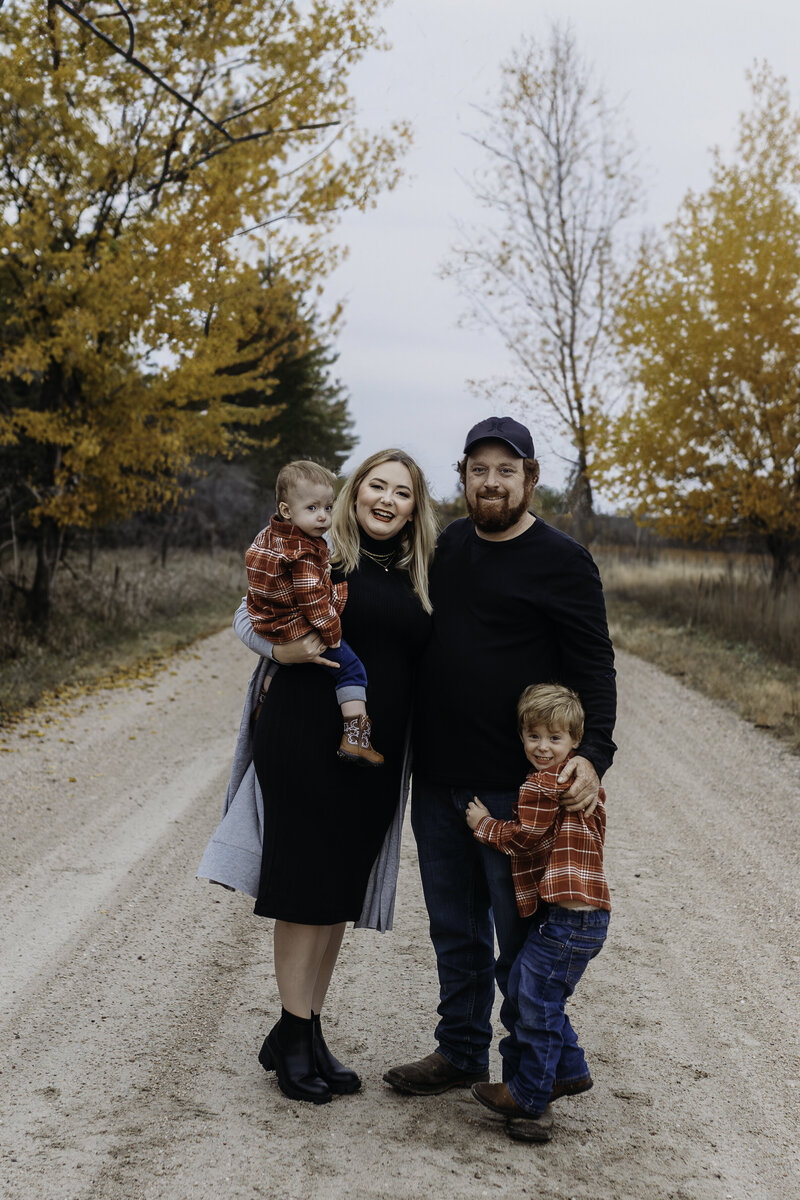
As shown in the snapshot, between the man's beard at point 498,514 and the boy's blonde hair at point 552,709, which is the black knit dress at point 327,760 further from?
the boy's blonde hair at point 552,709

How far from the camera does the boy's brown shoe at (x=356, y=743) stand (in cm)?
308

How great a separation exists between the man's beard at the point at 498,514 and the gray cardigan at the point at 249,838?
752mm

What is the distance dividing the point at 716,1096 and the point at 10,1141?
82.1 inches

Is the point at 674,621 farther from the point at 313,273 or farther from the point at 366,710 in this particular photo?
the point at 366,710

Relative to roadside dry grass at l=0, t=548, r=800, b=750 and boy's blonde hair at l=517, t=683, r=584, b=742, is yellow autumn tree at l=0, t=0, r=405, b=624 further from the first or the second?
boy's blonde hair at l=517, t=683, r=584, b=742

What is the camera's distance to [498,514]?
309 cm

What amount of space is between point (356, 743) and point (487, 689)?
1.39ft

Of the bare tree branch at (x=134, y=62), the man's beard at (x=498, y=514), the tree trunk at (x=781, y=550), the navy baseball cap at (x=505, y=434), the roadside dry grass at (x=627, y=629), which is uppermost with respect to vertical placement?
the bare tree branch at (x=134, y=62)

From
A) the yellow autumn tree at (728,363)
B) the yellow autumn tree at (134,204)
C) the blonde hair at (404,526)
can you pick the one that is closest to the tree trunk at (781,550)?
the yellow autumn tree at (728,363)

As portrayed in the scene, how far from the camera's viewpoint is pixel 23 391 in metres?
19.3

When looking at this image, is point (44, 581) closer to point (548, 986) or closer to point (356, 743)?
point (356, 743)

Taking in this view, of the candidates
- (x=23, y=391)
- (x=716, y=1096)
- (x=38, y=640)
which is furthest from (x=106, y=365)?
(x=716, y=1096)

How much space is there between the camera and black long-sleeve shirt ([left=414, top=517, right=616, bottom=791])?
3.07 m

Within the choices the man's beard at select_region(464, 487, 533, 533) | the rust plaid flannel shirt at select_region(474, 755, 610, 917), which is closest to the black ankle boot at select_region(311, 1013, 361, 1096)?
the rust plaid flannel shirt at select_region(474, 755, 610, 917)
